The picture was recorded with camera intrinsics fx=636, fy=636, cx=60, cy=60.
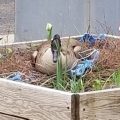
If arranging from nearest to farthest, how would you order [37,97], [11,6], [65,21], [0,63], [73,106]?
[73,106], [37,97], [0,63], [65,21], [11,6]

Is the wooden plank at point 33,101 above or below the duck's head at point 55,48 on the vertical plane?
below

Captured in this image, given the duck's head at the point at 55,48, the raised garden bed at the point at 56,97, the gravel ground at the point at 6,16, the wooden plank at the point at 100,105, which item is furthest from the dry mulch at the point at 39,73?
the gravel ground at the point at 6,16

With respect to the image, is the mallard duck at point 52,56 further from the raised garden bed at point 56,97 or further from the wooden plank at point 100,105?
the wooden plank at point 100,105

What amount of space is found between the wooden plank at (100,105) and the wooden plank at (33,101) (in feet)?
0.23

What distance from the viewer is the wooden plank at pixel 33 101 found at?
117 inches

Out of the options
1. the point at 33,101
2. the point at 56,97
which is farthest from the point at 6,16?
the point at 56,97

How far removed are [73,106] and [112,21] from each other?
2.95m

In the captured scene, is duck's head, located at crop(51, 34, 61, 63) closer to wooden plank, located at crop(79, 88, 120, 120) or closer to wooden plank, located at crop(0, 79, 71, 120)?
wooden plank, located at crop(0, 79, 71, 120)

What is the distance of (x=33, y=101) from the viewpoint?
312 cm

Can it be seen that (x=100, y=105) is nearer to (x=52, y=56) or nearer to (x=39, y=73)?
(x=52, y=56)

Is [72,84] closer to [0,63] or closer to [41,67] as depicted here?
[41,67]

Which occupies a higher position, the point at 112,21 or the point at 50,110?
the point at 112,21

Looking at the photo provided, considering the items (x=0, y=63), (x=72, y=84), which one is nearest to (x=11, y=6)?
(x=0, y=63)

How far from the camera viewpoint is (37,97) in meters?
3.09
